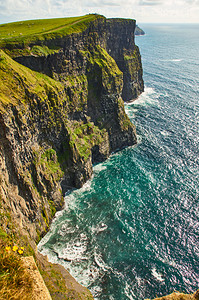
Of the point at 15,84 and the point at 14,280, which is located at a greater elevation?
the point at 15,84

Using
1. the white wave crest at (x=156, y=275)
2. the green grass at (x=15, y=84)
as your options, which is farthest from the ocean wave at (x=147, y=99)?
the white wave crest at (x=156, y=275)

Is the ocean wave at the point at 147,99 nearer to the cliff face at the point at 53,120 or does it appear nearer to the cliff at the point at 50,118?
the cliff face at the point at 53,120

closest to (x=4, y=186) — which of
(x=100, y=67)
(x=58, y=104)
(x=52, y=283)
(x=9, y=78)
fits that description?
(x=52, y=283)

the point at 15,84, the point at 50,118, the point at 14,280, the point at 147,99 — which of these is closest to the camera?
the point at 14,280

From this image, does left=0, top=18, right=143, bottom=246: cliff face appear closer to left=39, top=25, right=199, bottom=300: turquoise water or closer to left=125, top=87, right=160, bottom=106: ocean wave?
left=39, top=25, right=199, bottom=300: turquoise water

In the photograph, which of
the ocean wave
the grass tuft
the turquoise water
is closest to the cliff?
the turquoise water

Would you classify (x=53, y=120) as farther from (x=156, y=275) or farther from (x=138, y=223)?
(x=156, y=275)

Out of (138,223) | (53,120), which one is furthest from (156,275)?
(53,120)

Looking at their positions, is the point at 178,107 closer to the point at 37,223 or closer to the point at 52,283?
the point at 37,223
